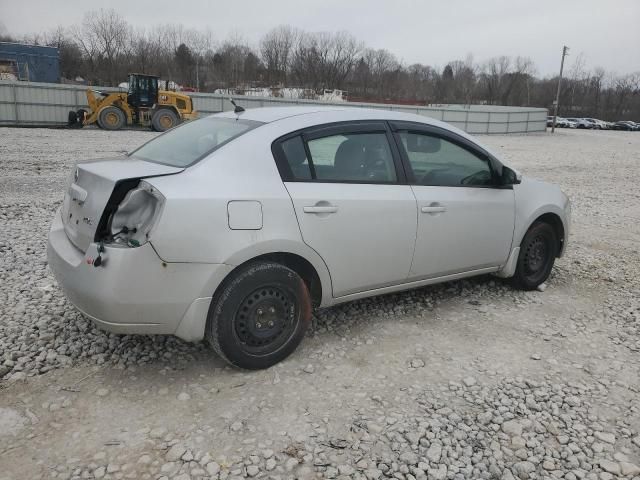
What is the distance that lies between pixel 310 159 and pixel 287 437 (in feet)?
5.72

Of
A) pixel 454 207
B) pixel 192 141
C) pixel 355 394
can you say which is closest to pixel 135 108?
pixel 192 141

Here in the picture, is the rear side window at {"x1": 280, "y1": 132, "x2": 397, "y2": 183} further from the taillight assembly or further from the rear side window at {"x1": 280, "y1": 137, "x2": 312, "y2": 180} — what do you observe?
the taillight assembly

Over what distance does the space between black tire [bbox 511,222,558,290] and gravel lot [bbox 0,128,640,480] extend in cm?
16

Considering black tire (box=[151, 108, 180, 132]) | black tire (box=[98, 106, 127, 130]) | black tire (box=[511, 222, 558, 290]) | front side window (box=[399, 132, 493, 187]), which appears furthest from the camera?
black tire (box=[151, 108, 180, 132])

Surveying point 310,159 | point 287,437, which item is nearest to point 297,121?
point 310,159

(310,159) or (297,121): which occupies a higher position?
(297,121)

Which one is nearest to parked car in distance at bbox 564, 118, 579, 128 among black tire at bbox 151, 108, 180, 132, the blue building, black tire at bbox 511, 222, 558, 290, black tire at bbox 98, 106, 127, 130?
black tire at bbox 151, 108, 180, 132

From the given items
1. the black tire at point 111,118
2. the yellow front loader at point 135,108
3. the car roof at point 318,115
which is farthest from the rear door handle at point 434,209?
the black tire at point 111,118

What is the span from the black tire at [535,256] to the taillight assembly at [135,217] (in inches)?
132

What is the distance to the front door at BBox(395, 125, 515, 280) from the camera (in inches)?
153

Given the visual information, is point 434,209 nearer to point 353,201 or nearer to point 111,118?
point 353,201

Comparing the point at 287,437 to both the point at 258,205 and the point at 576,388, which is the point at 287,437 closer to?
the point at 258,205

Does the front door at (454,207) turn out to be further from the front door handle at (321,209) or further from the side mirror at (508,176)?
the front door handle at (321,209)

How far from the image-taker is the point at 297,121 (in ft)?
11.5
